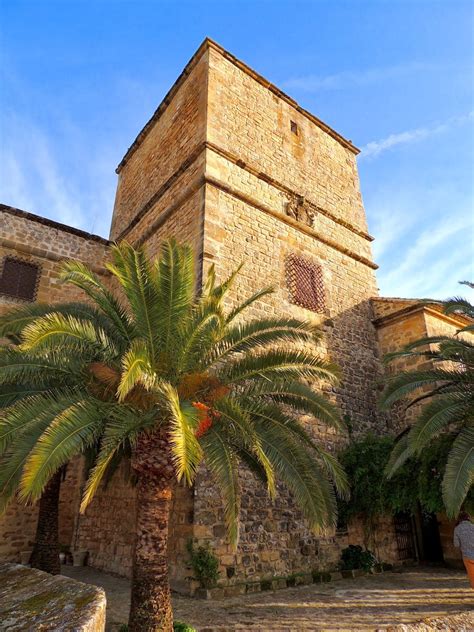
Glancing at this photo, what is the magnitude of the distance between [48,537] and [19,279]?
6.29m

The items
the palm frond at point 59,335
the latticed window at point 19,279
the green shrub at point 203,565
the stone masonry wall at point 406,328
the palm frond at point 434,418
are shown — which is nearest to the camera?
the palm frond at point 59,335

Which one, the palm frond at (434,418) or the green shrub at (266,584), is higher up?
the palm frond at (434,418)

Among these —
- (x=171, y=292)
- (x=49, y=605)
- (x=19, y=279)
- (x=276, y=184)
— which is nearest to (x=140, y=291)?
(x=171, y=292)

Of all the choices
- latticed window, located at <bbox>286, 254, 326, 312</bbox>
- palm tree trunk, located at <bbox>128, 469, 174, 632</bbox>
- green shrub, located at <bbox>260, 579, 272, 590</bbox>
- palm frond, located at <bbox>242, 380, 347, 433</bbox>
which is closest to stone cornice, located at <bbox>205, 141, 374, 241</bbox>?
latticed window, located at <bbox>286, 254, 326, 312</bbox>

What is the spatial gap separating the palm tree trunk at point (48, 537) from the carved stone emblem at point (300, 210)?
8.33 m

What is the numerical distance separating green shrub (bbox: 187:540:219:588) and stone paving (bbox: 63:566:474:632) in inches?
12.0

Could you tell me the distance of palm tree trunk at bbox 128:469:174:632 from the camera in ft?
14.1

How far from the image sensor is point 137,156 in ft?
48.3

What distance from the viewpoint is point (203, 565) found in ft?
21.1

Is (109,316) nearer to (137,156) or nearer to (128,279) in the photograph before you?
(128,279)

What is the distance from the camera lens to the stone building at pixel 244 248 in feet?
25.6

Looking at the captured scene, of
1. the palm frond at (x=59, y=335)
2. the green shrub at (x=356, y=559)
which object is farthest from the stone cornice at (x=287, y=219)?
the green shrub at (x=356, y=559)

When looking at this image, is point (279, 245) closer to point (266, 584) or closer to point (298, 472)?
point (298, 472)

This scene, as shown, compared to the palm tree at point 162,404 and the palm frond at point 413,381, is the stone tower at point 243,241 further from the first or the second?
the palm tree at point 162,404
